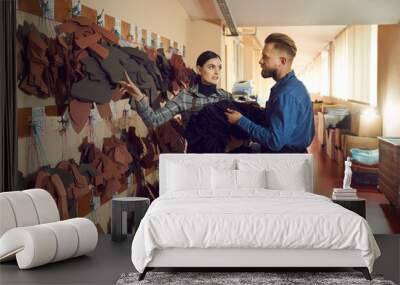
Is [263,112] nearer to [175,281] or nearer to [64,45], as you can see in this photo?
[64,45]

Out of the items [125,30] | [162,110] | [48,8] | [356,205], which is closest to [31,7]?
[48,8]

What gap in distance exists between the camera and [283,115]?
858 cm

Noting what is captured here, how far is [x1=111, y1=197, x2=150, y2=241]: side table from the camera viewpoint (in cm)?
784

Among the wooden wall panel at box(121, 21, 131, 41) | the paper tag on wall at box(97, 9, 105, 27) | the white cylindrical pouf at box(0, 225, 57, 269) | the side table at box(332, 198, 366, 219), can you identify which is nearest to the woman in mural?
the wooden wall panel at box(121, 21, 131, 41)

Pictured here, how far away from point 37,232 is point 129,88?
2.59 meters

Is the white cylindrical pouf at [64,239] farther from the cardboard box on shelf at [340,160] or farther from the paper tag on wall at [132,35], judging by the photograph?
the cardboard box on shelf at [340,160]

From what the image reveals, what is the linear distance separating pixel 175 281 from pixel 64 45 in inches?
112

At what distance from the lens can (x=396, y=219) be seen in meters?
8.55

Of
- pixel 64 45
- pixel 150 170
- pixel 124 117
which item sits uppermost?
pixel 64 45

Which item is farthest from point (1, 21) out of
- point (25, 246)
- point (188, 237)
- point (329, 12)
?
point (329, 12)

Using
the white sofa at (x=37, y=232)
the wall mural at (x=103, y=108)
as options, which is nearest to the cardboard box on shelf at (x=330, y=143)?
the wall mural at (x=103, y=108)

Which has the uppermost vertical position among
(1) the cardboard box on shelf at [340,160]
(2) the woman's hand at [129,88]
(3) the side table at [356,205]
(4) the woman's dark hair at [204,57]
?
(4) the woman's dark hair at [204,57]

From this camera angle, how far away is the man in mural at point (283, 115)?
8570 mm

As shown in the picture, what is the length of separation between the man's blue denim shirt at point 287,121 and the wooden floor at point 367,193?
198mm
